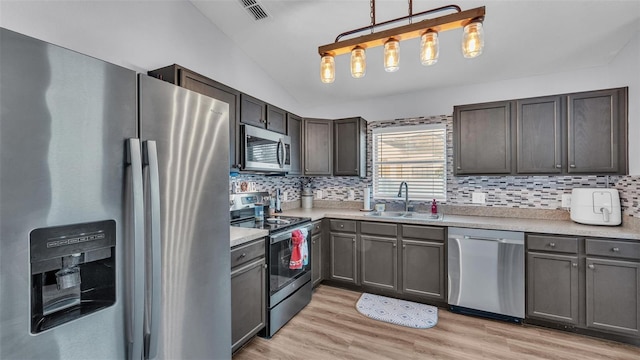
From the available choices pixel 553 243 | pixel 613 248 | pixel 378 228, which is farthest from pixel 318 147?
pixel 613 248

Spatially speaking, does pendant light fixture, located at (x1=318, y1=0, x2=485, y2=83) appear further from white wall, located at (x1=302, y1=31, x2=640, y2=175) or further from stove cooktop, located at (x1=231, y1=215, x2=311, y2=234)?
white wall, located at (x1=302, y1=31, x2=640, y2=175)

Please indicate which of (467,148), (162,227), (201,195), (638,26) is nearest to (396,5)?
(467,148)

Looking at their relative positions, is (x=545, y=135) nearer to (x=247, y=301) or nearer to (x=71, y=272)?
(x=247, y=301)

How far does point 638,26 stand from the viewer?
223 centimetres

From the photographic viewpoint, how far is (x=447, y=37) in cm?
263

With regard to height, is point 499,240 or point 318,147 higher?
point 318,147

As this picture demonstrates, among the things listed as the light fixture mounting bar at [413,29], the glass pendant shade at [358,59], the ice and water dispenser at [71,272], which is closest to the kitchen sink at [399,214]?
the glass pendant shade at [358,59]

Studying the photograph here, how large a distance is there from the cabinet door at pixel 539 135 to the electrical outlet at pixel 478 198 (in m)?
0.50

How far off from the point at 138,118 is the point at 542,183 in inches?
144

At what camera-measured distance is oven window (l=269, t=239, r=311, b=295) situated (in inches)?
93.8

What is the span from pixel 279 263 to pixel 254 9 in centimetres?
228

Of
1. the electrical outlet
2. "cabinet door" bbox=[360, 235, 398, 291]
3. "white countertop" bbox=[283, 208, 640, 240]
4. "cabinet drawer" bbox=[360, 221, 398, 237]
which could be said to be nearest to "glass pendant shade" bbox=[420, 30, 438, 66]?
"white countertop" bbox=[283, 208, 640, 240]

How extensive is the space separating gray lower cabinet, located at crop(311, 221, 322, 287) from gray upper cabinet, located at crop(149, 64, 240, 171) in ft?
4.05

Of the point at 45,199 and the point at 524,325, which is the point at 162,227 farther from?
the point at 524,325
